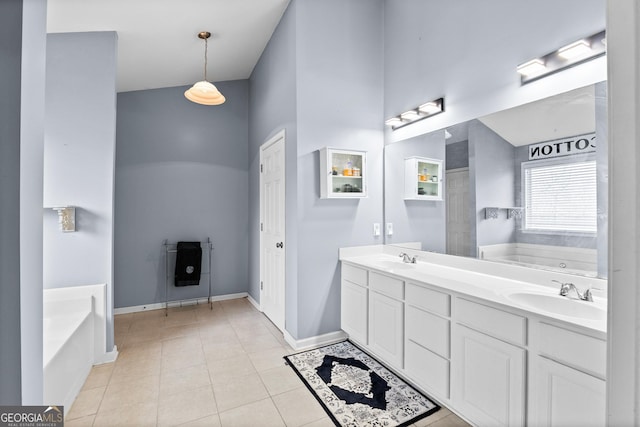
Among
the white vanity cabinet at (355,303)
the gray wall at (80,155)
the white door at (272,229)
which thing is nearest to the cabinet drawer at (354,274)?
the white vanity cabinet at (355,303)

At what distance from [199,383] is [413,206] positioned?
7.66 ft

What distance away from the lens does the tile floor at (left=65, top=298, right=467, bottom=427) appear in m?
1.93

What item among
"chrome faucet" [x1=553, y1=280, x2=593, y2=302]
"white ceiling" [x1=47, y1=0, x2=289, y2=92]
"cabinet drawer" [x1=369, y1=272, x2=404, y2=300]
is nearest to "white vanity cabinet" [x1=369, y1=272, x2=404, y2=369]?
"cabinet drawer" [x1=369, y1=272, x2=404, y2=300]

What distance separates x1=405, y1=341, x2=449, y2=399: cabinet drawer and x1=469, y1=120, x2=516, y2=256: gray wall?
2.77ft

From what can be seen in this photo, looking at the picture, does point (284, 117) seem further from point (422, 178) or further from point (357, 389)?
point (357, 389)

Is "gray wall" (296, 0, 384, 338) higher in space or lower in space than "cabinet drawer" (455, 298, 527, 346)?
higher

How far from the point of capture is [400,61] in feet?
9.94

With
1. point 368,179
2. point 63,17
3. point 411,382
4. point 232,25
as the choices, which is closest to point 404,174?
point 368,179

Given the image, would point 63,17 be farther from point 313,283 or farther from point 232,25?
point 313,283

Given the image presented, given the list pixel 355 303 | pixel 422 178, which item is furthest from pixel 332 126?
pixel 355 303

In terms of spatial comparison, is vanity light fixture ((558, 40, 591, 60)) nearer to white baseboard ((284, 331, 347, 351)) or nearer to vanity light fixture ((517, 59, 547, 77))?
vanity light fixture ((517, 59, 547, 77))

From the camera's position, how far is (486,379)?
1.63m

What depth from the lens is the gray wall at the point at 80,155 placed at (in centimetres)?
251

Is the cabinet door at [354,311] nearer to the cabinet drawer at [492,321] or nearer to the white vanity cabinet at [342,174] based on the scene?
the white vanity cabinet at [342,174]
